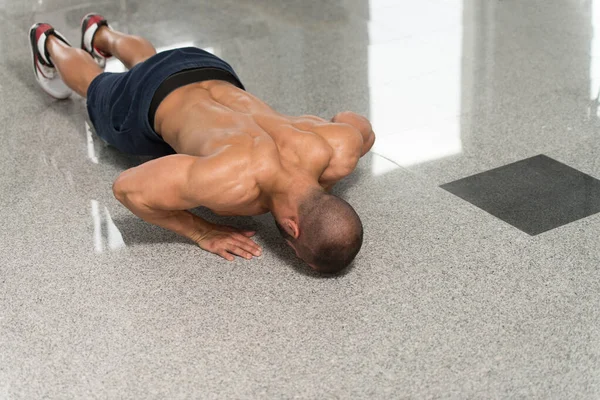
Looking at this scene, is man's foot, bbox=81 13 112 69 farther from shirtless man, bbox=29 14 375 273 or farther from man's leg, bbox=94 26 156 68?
shirtless man, bbox=29 14 375 273

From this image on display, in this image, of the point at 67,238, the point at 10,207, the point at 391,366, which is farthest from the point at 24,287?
the point at 391,366

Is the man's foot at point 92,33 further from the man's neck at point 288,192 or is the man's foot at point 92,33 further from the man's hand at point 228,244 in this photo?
the man's neck at point 288,192

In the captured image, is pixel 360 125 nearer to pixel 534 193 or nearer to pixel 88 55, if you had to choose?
pixel 534 193

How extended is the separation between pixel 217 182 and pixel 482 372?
0.77m

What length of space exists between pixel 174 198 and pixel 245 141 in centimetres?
23

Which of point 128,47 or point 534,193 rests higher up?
point 128,47

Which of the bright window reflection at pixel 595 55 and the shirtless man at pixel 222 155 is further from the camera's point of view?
the bright window reflection at pixel 595 55

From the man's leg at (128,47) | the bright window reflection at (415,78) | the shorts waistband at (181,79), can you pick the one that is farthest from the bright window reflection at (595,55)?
the man's leg at (128,47)

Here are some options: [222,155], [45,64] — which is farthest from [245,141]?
[45,64]

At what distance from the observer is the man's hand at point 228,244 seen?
7.55ft

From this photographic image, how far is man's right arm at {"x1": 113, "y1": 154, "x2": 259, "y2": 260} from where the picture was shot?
2.13m

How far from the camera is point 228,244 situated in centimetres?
232

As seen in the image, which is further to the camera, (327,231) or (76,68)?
(76,68)

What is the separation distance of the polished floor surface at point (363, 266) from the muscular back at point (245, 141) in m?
0.23
